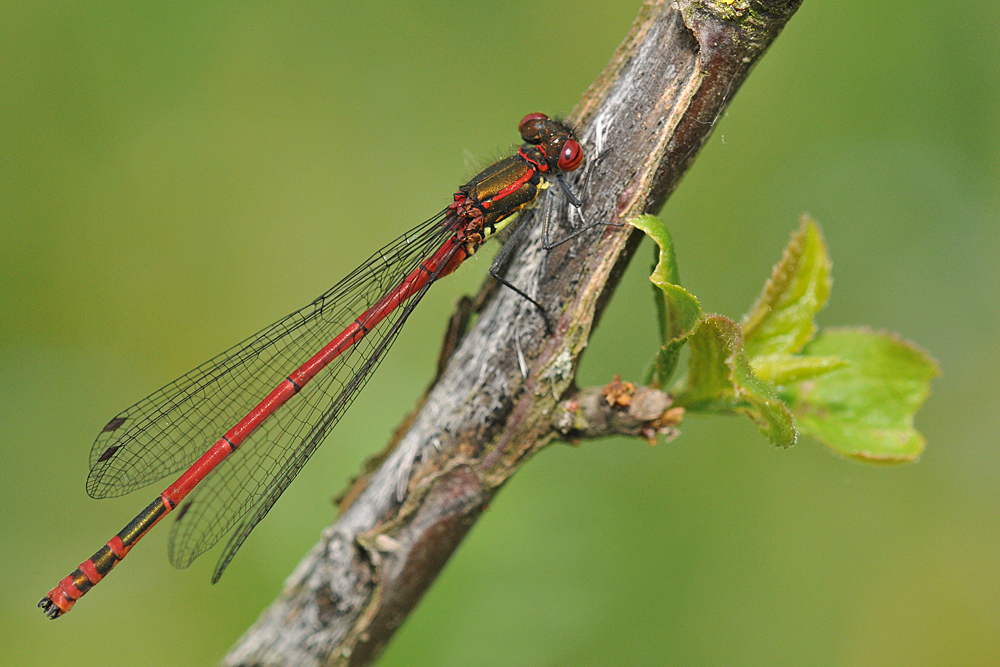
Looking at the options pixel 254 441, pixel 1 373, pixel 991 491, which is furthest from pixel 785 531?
pixel 1 373

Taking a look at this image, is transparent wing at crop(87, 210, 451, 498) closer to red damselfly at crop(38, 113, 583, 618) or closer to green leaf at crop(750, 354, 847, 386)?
red damselfly at crop(38, 113, 583, 618)

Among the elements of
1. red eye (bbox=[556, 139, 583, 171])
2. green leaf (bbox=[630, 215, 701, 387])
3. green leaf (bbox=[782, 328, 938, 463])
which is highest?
red eye (bbox=[556, 139, 583, 171])

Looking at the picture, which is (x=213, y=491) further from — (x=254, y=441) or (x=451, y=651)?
(x=451, y=651)

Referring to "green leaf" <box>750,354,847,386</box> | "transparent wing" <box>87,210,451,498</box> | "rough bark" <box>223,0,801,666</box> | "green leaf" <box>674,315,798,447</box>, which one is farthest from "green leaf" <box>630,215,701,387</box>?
"transparent wing" <box>87,210,451,498</box>

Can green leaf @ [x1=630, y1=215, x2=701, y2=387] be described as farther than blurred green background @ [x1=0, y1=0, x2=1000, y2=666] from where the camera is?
No

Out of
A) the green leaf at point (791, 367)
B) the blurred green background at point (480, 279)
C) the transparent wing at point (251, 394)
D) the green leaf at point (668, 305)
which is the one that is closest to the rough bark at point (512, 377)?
the green leaf at point (668, 305)

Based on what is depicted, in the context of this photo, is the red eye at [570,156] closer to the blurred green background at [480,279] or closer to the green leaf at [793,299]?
the blurred green background at [480,279]
